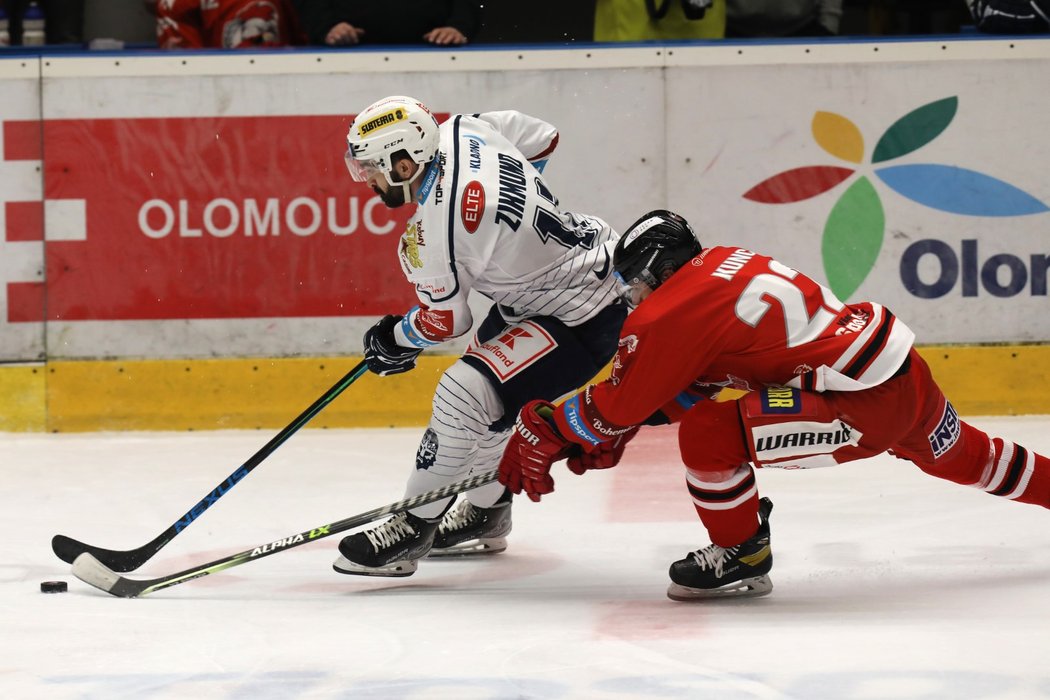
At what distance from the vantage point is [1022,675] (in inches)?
91.7

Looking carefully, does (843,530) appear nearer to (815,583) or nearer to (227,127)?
(815,583)

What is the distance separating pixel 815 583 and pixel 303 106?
118 inches

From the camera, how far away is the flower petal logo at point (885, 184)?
527cm

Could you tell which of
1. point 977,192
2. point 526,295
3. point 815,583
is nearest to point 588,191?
point 977,192

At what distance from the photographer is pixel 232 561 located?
3.08 meters

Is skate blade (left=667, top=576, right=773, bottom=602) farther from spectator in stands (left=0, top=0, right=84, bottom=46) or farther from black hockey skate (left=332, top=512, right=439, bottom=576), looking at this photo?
spectator in stands (left=0, top=0, right=84, bottom=46)

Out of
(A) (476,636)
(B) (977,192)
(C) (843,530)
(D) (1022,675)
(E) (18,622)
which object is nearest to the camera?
(D) (1022,675)

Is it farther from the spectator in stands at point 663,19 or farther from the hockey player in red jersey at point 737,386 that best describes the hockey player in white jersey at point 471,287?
the spectator in stands at point 663,19

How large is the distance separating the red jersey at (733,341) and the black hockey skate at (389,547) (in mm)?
570

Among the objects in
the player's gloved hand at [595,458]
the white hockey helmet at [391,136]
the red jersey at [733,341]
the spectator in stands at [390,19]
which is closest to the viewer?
the red jersey at [733,341]

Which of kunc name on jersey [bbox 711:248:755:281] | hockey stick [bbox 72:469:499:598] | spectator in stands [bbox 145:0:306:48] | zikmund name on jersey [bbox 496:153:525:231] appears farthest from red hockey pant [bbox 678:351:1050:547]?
spectator in stands [bbox 145:0:306:48]

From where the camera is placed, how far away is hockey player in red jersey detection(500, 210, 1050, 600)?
9.25ft

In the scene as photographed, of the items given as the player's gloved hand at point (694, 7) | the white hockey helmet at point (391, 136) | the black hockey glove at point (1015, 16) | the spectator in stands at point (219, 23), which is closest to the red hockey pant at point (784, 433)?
the white hockey helmet at point (391, 136)

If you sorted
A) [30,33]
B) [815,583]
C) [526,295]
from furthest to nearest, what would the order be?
[30,33]
[526,295]
[815,583]
